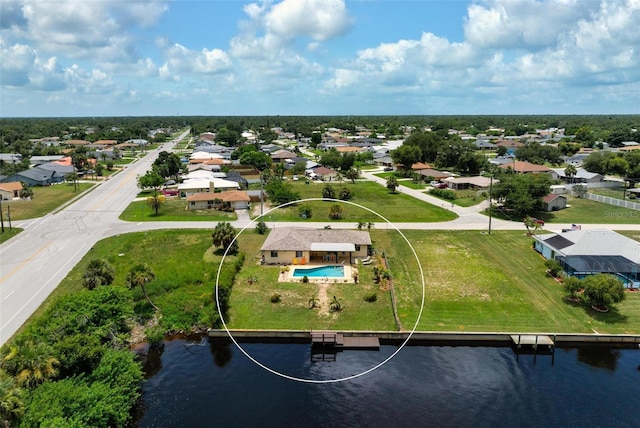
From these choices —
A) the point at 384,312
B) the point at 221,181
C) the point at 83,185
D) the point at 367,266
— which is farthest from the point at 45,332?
the point at 83,185

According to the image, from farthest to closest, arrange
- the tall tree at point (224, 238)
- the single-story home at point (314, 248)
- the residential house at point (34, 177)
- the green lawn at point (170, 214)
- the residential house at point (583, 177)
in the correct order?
the residential house at point (34, 177), the residential house at point (583, 177), the green lawn at point (170, 214), the tall tree at point (224, 238), the single-story home at point (314, 248)

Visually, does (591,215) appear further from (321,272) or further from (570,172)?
(321,272)

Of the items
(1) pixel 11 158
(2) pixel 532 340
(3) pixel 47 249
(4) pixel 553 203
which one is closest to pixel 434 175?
(4) pixel 553 203

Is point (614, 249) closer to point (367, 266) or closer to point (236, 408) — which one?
point (367, 266)

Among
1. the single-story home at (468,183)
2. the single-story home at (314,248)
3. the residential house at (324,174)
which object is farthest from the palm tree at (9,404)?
the residential house at (324,174)

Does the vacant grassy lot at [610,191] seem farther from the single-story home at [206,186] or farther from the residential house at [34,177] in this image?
the residential house at [34,177]

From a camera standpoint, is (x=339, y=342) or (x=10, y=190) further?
(x=10, y=190)

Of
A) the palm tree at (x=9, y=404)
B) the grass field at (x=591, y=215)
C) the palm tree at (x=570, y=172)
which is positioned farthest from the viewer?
the palm tree at (x=570, y=172)
